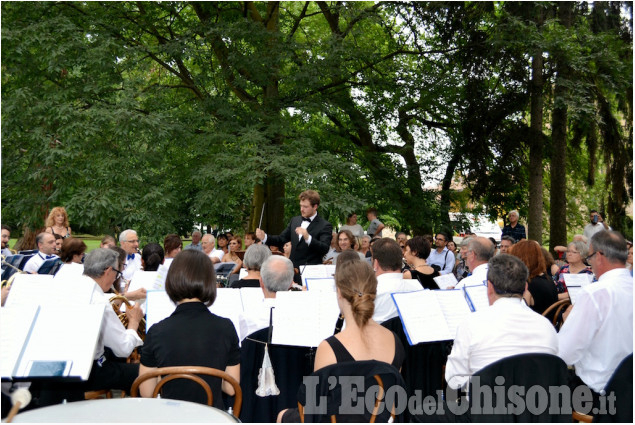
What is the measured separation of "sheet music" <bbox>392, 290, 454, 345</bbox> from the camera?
4.31m

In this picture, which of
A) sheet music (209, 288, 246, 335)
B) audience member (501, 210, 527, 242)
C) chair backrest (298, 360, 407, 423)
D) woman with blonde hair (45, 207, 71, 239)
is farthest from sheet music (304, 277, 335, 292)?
audience member (501, 210, 527, 242)

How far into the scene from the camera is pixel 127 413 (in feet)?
8.91

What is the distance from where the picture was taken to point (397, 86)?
15.7 m

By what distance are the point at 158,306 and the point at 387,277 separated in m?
1.92

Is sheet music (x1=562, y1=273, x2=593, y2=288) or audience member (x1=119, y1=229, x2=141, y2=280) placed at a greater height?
audience member (x1=119, y1=229, x2=141, y2=280)

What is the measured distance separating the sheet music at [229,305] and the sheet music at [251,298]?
152 mm

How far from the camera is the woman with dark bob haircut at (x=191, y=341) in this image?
3.38 meters

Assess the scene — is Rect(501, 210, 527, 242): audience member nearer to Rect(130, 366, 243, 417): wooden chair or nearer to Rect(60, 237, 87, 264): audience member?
Rect(60, 237, 87, 264): audience member

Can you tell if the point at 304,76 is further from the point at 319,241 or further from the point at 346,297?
the point at 346,297

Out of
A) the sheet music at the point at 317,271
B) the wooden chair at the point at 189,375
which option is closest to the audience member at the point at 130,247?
the sheet music at the point at 317,271

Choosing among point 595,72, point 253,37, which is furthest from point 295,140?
point 595,72

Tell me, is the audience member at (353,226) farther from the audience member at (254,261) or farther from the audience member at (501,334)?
the audience member at (501,334)

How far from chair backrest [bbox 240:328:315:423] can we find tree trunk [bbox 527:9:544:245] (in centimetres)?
1172

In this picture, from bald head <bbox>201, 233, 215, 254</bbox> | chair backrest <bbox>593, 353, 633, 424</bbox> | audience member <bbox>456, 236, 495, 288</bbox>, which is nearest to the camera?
chair backrest <bbox>593, 353, 633, 424</bbox>
